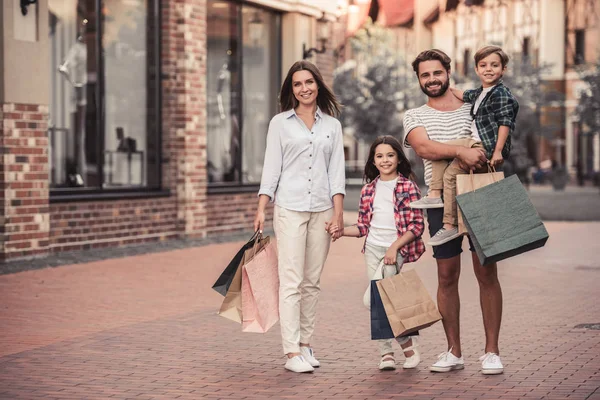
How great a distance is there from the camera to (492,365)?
22.2 ft

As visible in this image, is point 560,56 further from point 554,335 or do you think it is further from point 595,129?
point 554,335

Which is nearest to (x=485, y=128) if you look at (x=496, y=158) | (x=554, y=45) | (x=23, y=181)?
(x=496, y=158)

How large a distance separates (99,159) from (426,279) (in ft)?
18.2

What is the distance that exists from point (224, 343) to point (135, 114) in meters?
9.20

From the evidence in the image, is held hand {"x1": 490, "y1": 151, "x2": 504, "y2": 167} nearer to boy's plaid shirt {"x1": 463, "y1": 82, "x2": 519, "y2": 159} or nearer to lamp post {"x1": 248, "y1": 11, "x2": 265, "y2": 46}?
boy's plaid shirt {"x1": 463, "y1": 82, "x2": 519, "y2": 159}

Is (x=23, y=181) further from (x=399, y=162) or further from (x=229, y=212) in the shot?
(x=399, y=162)

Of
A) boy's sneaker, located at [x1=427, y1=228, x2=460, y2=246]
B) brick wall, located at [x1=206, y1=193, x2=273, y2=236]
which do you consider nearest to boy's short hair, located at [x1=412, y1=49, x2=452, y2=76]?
boy's sneaker, located at [x1=427, y1=228, x2=460, y2=246]

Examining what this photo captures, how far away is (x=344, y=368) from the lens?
7117 millimetres

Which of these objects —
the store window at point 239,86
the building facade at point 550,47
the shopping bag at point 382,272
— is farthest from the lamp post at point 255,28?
the building facade at point 550,47

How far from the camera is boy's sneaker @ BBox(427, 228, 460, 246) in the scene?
6.50 meters

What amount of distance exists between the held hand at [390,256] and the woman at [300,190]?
35 cm

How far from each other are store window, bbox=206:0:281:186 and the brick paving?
6000 millimetres

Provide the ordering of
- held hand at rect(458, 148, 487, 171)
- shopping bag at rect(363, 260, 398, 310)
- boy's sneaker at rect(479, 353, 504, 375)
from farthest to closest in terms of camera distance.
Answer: shopping bag at rect(363, 260, 398, 310) < boy's sneaker at rect(479, 353, 504, 375) < held hand at rect(458, 148, 487, 171)

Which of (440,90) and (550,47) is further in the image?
(550,47)
